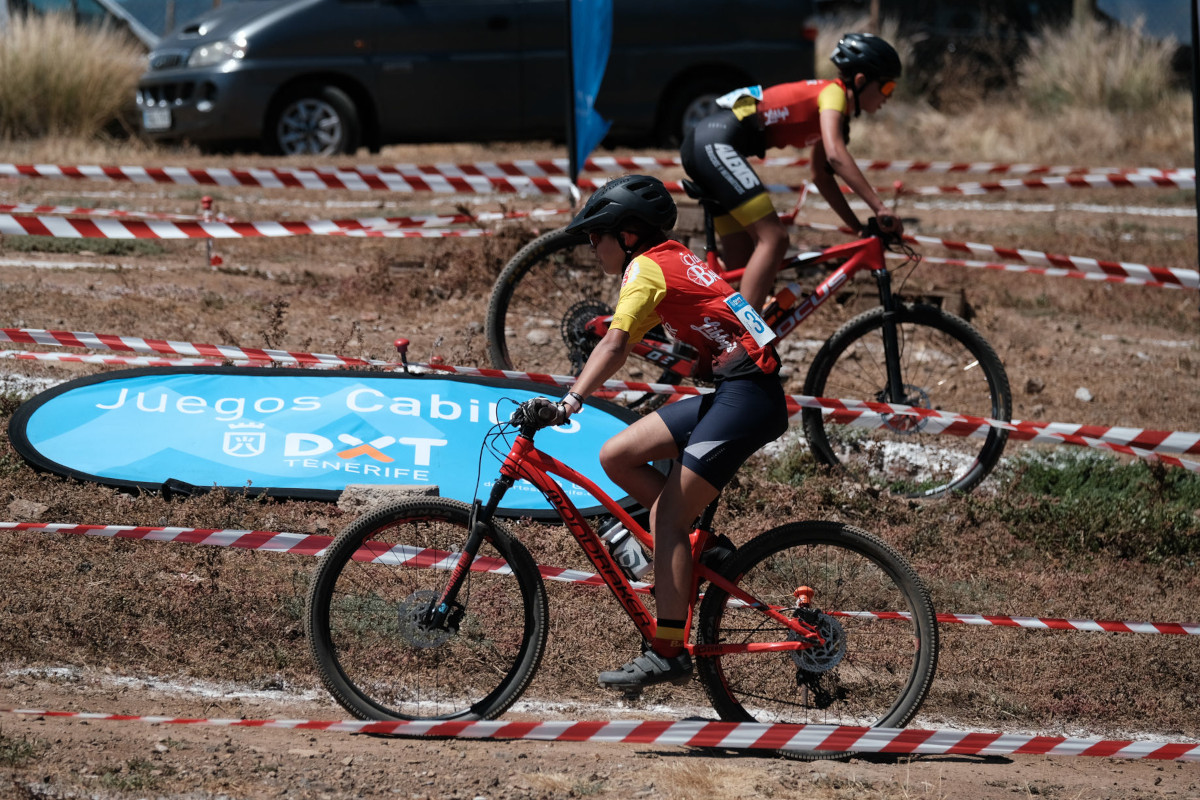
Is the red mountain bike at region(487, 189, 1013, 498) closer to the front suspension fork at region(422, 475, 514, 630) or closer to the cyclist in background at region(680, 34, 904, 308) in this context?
the cyclist in background at region(680, 34, 904, 308)

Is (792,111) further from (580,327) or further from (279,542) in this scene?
(279,542)

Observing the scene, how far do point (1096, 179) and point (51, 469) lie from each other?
9143 mm

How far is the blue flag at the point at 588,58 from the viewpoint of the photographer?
31.5 feet

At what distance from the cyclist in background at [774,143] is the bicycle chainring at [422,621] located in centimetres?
296

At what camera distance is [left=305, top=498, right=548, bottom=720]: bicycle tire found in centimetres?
456

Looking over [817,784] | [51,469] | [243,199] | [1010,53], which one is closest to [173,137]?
[243,199]

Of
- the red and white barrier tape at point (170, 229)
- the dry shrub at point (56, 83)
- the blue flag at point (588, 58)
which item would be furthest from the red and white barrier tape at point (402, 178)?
the dry shrub at point (56, 83)

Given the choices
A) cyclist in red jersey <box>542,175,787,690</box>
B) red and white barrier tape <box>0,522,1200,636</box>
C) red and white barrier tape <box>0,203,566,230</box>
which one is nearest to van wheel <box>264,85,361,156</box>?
red and white barrier tape <box>0,203,566,230</box>

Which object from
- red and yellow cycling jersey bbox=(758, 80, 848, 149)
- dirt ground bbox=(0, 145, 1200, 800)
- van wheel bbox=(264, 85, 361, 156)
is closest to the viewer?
dirt ground bbox=(0, 145, 1200, 800)

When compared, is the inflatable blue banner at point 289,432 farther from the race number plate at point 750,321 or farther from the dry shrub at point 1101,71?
the dry shrub at point 1101,71

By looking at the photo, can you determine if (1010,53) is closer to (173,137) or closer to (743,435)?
(173,137)

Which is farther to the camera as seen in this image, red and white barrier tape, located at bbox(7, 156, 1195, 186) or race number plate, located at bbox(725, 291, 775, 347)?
red and white barrier tape, located at bbox(7, 156, 1195, 186)

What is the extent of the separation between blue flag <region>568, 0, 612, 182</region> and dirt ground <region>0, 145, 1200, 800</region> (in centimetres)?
89

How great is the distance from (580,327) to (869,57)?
2060 millimetres
